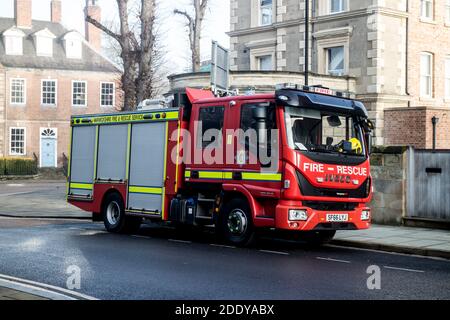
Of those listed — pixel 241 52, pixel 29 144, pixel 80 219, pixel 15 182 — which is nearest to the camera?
pixel 80 219

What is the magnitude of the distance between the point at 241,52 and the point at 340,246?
80.8 feet

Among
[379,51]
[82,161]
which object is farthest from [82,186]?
[379,51]

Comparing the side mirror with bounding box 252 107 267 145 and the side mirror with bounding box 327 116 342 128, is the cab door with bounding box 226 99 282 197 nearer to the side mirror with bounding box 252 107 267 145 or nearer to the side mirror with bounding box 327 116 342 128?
the side mirror with bounding box 252 107 267 145

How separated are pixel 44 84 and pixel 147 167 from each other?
142 ft

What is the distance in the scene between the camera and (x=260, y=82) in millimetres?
28859

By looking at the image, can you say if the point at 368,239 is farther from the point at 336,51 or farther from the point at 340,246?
the point at 336,51

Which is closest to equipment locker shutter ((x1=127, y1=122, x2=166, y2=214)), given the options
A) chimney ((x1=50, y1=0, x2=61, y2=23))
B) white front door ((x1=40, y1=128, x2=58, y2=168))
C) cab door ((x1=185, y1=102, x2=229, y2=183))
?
cab door ((x1=185, y1=102, x2=229, y2=183))

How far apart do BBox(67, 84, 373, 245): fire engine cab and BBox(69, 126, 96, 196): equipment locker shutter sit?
3.21 feet

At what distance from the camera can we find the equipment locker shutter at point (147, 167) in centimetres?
1423

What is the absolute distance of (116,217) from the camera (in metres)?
15.6

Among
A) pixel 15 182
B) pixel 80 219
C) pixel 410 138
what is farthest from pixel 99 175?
pixel 15 182

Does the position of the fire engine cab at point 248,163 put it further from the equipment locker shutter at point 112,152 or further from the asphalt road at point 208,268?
the asphalt road at point 208,268

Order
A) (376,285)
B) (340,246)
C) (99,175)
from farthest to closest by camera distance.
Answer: (99,175) < (340,246) < (376,285)

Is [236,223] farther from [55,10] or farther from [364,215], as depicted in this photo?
[55,10]
